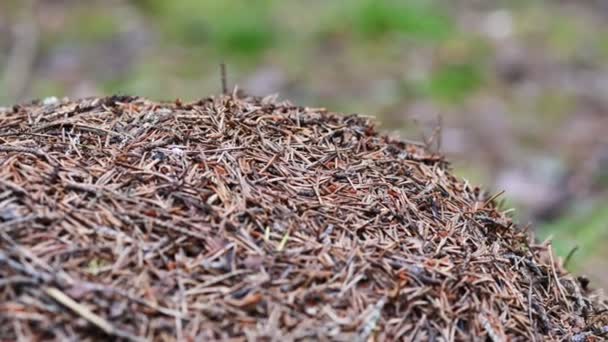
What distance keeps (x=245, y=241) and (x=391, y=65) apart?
14.7 ft

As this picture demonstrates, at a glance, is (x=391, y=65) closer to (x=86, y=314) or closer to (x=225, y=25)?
(x=225, y=25)

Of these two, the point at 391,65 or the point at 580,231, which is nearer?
the point at 580,231

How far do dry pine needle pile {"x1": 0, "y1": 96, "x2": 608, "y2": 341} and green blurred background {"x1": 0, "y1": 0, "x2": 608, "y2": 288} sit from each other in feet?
8.36

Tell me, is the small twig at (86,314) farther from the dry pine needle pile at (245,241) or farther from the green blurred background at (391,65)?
the green blurred background at (391,65)

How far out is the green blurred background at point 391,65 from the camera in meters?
4.80

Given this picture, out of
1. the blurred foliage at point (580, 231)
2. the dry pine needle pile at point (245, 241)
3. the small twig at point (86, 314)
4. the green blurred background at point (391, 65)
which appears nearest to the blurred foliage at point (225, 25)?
the green blurred background at point (391, 65)

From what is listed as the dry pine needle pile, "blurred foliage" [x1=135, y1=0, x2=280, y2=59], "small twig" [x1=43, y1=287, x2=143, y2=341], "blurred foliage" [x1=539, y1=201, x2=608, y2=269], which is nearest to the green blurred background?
"blurred foliage" [x1=135, y1=0, x2=280, y2=59]

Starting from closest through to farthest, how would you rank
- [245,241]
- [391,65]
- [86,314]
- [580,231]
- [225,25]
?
[86,314]
[245,241]
[580,231]
[391,65]
[225,25]

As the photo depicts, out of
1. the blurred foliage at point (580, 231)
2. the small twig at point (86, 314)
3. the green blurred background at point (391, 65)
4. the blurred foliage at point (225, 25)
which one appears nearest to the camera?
the small twig at point (86, 314)

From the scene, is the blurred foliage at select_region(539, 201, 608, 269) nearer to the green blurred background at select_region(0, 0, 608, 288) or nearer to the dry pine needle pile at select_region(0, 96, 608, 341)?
the green blurred background at select_region(0, 0, 608, 288)

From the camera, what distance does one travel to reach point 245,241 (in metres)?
1.44

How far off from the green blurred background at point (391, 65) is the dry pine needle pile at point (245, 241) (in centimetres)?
255

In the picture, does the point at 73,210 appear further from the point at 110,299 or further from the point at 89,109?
the point at 89,109

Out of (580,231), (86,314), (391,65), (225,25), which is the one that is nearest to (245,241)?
(86,314)
